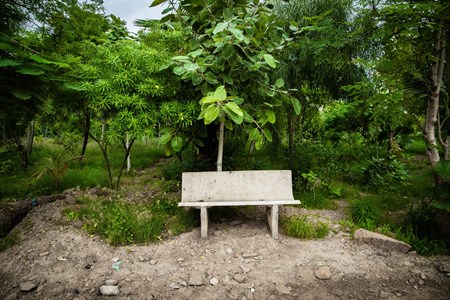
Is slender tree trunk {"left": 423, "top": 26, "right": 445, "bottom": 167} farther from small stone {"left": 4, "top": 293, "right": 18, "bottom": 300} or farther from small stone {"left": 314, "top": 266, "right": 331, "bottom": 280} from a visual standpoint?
small stone {"left": 4, "top": 293, "right": 18, "bottom": 300}

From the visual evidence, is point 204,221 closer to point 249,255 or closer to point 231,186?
point 231,186

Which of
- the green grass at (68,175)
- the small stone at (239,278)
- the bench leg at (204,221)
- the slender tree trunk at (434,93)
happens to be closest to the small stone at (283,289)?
the small stone at (239,278)

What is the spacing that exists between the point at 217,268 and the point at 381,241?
2.01 m

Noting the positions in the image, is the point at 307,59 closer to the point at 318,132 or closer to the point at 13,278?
the point at 318,132

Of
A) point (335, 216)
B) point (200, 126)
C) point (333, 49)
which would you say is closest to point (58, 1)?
point (200, 126)

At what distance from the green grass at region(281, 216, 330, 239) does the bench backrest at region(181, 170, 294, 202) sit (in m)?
0.37

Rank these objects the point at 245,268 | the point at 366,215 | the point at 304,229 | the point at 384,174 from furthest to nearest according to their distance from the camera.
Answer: the point at 384,174
the point at 366,215
the point at 304,229
the point at 245,268

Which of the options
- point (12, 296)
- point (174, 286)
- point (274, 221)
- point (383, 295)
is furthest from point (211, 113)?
point (12, 296)

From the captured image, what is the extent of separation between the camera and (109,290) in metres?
2.47

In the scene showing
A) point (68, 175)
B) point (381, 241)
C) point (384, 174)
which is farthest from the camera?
point (68, 175)

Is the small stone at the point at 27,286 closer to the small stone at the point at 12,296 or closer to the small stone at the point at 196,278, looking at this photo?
the small stone at the point at 12,296

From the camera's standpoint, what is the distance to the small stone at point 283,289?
248cm

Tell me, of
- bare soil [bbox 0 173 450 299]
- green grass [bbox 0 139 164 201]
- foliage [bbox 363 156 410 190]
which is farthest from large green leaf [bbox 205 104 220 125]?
foliage [bbox 363 156 410 190]

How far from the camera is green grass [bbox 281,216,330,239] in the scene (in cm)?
344
